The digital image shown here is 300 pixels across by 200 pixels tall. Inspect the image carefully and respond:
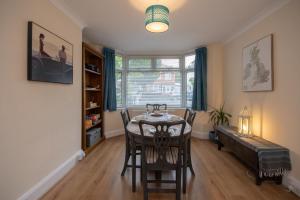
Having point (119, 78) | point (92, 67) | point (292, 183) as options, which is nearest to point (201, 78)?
point (119, 78)

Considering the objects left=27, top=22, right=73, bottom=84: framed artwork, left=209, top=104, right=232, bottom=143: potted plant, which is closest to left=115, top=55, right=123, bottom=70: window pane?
left=27, top=22, right=73, bottom=84: framed artwork

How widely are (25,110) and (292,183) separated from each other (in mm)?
3239

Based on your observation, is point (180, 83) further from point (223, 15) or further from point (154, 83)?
point (223, 15)

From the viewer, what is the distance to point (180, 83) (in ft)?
17.6

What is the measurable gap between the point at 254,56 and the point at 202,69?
1637 millimetres

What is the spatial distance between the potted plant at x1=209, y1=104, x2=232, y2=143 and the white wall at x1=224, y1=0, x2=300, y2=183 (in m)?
0.93

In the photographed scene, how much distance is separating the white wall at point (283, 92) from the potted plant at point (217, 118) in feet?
3.04

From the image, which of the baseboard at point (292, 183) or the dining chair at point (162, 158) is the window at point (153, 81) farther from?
the dining chair at point (162, 158)

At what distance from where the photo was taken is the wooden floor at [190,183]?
212 centimetres

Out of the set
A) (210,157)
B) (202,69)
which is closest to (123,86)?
(202,69)

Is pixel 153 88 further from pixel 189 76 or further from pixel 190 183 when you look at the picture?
pixel 190 183

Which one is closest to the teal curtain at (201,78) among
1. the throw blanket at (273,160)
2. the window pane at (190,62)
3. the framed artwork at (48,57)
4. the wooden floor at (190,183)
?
the window pane at (190,62)

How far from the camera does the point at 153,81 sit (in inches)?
212

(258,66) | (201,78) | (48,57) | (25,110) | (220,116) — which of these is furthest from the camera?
(201,78)
